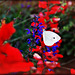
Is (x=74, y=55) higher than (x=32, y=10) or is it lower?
lower

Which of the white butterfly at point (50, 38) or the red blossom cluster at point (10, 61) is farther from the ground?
the red blossom cluster at point (10, 61)

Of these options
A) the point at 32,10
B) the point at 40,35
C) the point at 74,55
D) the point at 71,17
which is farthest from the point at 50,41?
the point at 32,10

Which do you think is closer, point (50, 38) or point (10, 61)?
point (10, 61)

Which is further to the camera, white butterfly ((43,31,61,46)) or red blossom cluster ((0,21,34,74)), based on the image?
white butterfly ((43,31,61,46))

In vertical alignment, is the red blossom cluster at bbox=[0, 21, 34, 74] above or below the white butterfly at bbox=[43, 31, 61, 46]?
above

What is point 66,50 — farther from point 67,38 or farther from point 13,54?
point 13,54

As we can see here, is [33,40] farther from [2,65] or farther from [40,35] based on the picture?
[2,65]

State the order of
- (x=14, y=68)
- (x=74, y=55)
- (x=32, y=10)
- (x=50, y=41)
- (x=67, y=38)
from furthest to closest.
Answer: (x=32, y=10), (x=67, y=38), (x=74, y=55), (x=50, y=41), (x=14, y=68)

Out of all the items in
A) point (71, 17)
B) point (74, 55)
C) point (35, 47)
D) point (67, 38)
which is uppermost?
point (35, 47)

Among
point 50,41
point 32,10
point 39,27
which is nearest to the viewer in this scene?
point 50,41

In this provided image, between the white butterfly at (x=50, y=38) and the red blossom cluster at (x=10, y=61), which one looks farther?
the white butterfly at (x=50, y=38)

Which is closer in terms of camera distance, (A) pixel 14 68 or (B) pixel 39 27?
(A) pixel 14 68
